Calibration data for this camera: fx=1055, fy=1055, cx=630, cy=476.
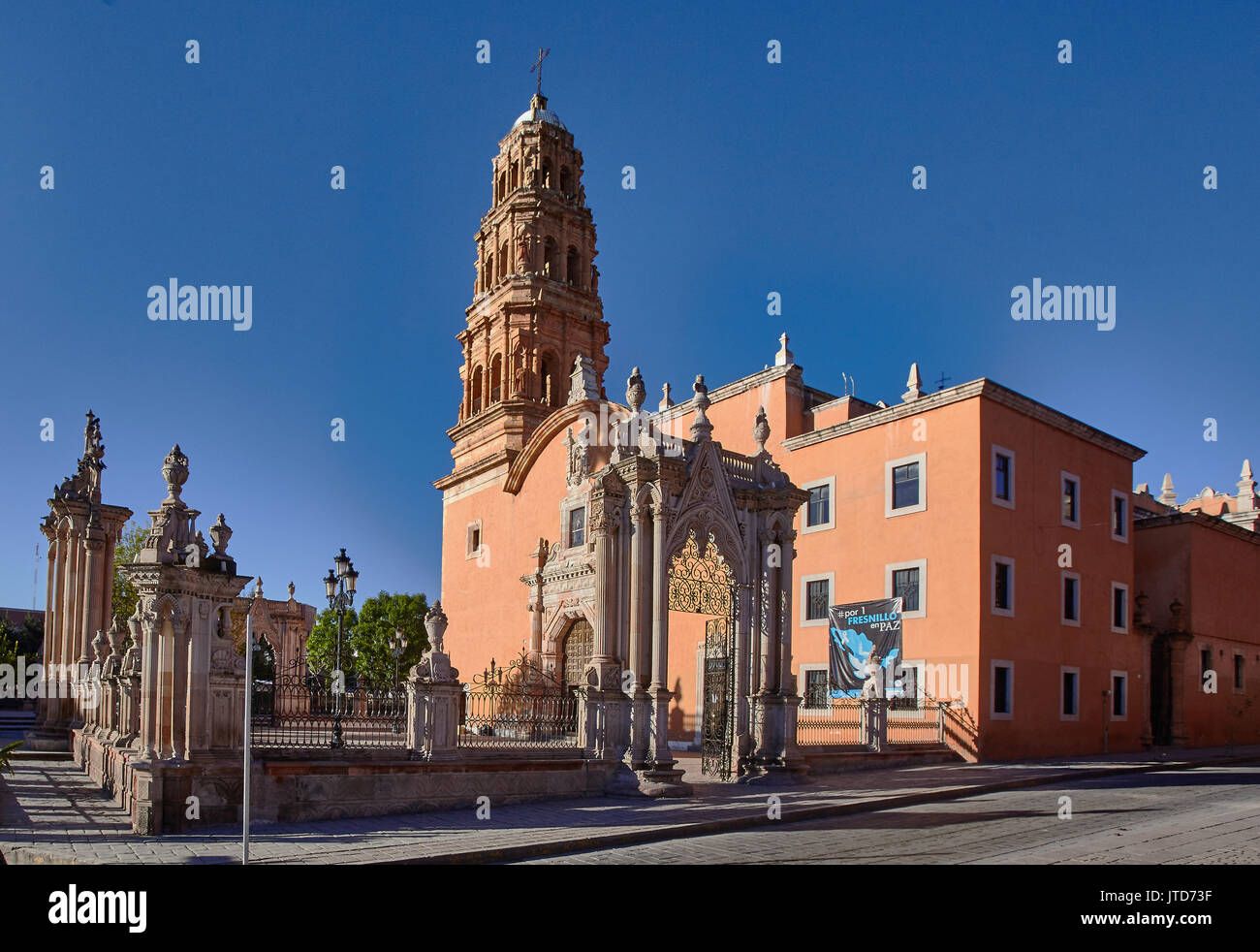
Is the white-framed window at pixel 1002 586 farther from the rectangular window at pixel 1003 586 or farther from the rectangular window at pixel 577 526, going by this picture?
the rectangular window at pixel 577 526

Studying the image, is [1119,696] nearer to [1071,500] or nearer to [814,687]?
[1071,500]

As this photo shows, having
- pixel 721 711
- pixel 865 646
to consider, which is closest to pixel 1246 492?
pixel 865 646

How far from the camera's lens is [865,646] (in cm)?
2831

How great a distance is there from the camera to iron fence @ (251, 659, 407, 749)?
14.4 m

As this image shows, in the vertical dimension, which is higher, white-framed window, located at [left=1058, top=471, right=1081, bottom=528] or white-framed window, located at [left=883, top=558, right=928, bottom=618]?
white-framed window, located at [left=1058, top=471, right=1081, bottom=528]

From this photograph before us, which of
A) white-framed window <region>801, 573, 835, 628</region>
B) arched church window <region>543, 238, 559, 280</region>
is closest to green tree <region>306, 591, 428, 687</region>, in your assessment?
arched church window <region>543, 238, 559, 280</region>

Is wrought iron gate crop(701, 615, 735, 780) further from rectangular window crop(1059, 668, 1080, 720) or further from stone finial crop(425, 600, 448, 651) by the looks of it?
rectangular window crop(1059, 668, 1080, 720)

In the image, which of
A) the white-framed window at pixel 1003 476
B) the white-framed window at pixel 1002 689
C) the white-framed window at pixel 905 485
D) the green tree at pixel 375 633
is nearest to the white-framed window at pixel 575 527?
the white-framed window at pixel 905 485

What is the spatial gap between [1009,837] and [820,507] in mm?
18298

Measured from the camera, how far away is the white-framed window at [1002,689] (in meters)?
26.0

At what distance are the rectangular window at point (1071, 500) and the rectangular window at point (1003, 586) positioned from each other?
→ 364cm

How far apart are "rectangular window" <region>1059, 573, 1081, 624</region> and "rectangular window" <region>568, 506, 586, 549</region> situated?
14037mm
